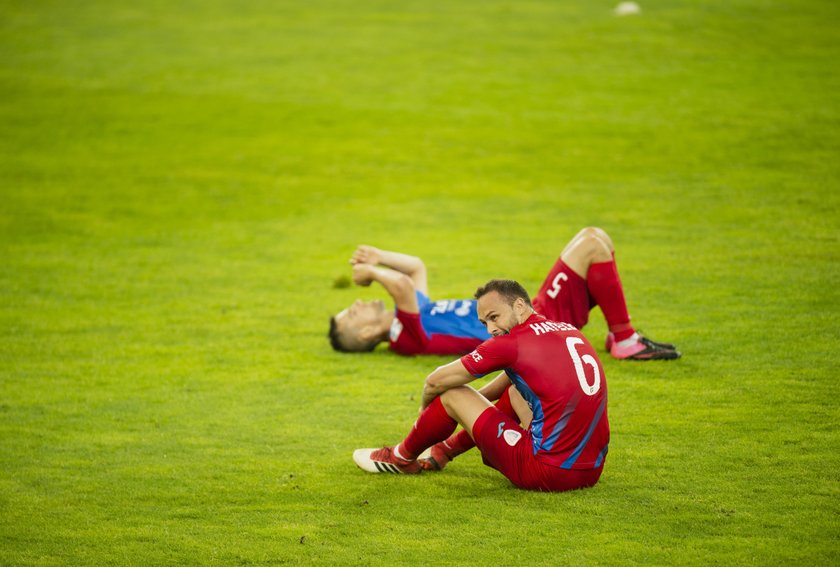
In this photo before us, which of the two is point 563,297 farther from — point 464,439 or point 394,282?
point 464,439

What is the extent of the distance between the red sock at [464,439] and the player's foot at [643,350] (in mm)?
2659

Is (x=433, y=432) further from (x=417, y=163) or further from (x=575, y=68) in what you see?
(x=575, y=68)

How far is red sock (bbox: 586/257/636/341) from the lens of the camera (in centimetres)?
884

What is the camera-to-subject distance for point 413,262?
9852 millimetres

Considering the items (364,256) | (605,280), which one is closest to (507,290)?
(605,280)

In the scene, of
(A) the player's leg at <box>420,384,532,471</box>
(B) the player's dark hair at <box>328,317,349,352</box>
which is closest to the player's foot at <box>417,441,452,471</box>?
(A) the player's leg at <box>420,384,532,471</box>

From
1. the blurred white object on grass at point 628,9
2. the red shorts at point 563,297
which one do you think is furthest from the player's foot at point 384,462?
the blurred white object on grass at point 628,9

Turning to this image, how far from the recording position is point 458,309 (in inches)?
376

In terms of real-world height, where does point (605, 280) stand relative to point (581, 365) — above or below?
below

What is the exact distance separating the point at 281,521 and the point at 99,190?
12.8 m

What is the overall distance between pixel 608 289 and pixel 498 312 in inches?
115

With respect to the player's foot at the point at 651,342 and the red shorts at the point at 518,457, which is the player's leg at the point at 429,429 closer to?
the red shorts at the point at 518,457

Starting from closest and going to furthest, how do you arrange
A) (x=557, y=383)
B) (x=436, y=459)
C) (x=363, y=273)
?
(x=557, y=383) < (x=436, y=459) < (x=363, y=273)

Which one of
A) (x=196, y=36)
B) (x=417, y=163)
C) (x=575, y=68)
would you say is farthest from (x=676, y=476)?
(x=196, y=36)
